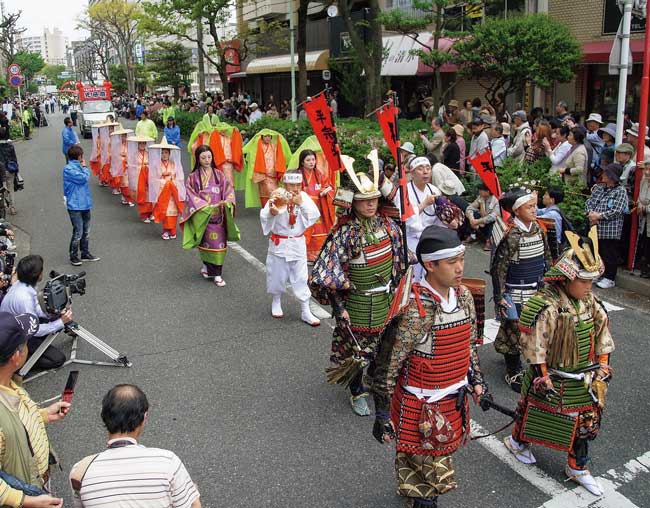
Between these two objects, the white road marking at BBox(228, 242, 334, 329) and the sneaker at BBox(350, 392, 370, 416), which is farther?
the white road marking at BBox(228, 242, 334, 329)

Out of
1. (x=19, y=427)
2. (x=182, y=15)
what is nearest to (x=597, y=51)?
(x=19, y=427)

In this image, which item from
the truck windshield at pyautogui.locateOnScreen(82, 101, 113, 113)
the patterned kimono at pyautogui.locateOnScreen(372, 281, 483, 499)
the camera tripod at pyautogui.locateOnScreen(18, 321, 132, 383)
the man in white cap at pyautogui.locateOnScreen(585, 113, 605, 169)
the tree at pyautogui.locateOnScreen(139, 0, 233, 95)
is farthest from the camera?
the truck windshield at pyautogui.locateOnScreen(82, 101, 113, 113)

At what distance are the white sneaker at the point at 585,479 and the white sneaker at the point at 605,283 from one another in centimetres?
447

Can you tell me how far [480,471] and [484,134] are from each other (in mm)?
7652

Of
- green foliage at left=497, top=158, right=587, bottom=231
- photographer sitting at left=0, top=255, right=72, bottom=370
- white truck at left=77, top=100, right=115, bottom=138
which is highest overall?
white truck at left=77, top=100, right=115, bottom=138

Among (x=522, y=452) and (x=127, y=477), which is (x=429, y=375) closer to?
(x=522, y=452)

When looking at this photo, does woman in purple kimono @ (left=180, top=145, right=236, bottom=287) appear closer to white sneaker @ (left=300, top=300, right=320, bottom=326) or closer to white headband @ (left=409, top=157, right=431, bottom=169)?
white sneaker @ (left=300, top=300, right=320, bottom=326)

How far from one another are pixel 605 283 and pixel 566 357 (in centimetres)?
465

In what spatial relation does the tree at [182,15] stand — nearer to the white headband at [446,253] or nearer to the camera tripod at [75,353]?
the camera tripod at [75,353]

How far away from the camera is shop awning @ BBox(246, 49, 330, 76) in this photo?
29.2 meters

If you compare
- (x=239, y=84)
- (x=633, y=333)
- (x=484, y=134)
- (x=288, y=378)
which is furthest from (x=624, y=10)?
(x=239, y=84)

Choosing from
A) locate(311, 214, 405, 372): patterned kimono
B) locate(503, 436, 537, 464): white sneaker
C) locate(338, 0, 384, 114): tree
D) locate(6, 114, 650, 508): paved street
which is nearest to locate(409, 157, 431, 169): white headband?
locate(311, 214, 405, 372): patterned kimono

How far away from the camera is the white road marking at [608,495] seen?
3846mm

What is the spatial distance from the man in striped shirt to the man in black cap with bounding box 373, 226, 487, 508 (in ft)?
4.43
